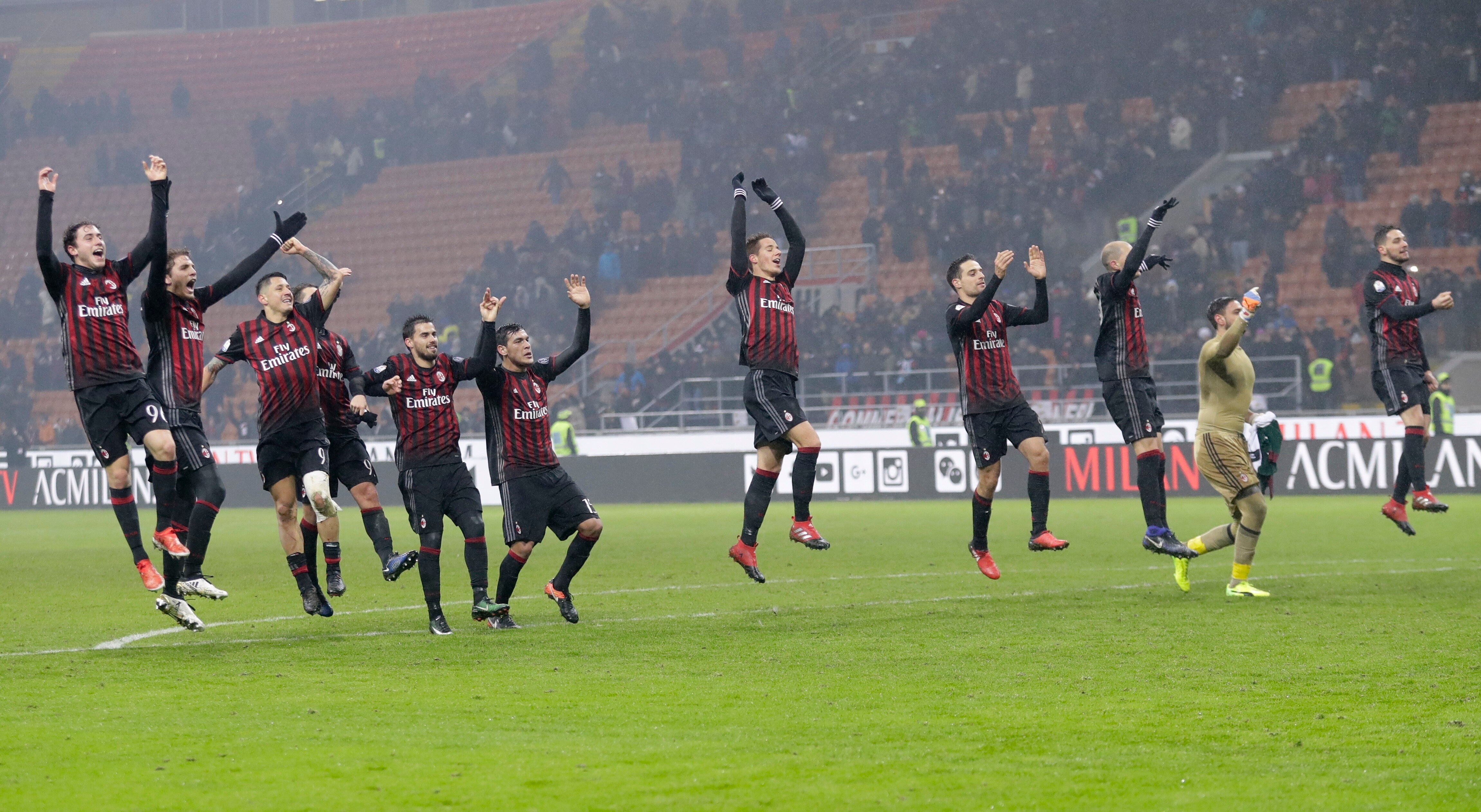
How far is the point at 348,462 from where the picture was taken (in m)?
10.6

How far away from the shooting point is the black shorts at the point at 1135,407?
37.2 ft

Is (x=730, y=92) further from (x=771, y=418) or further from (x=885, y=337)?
(x=771, y=418)

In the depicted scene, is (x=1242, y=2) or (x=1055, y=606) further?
(x=1242, y=2)

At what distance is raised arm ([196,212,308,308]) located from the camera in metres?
9.36

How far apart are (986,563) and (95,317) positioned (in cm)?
619

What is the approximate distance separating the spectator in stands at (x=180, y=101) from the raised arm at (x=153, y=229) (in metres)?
37.0

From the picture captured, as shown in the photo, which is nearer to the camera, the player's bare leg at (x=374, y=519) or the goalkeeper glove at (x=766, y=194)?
the player's bare leg at (x=374, y=519)

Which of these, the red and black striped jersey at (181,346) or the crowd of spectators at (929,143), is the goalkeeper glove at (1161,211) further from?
the crowd of spectators at (929,143)

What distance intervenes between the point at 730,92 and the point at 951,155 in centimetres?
632

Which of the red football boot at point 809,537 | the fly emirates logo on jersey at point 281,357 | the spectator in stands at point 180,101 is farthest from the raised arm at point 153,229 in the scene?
the spectator in stands at point 180,101

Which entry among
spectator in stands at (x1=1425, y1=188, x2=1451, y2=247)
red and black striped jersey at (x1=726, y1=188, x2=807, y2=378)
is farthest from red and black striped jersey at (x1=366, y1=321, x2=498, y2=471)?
spectator in stands at (x1=1425, y1=188, x2=1451, y2=247)

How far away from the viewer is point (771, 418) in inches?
420

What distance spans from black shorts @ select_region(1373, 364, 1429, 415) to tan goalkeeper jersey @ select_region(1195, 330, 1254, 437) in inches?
98.0

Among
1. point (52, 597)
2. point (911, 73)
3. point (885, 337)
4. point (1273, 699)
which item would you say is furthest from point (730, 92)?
point (1273, 699)
